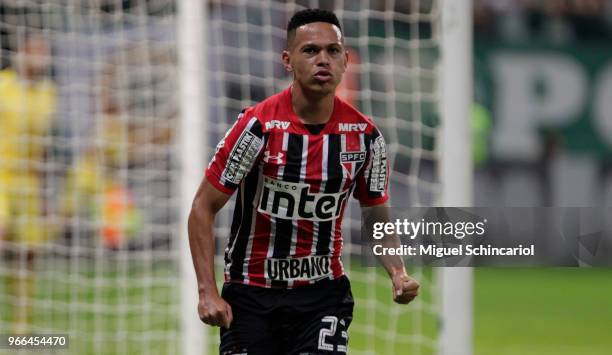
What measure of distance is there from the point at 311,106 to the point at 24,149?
150 inches

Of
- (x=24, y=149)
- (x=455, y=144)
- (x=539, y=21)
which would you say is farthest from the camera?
(x=539, y=21)

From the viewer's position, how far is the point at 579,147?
1417 centimetres

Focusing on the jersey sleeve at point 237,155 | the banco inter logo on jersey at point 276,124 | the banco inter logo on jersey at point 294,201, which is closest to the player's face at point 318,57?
the banco inter logo on jersey at point 276,124

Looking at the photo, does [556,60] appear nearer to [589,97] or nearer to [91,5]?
[589,97]

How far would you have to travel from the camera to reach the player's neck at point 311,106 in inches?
176

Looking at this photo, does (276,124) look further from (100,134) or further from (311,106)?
(100,134)

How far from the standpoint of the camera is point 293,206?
4.51 meters

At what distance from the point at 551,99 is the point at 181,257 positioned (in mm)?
8266

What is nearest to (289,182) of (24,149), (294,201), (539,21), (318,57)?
(294,201)

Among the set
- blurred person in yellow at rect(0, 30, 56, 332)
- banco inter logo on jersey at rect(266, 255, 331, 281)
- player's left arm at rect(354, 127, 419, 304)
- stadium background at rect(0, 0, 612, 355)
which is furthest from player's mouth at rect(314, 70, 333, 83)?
blurred person in yellow at rect(0, 30, 56, 332)

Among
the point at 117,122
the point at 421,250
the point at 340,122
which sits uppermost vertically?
the point at 117,122

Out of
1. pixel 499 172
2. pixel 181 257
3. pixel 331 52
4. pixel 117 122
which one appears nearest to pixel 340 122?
pixel 331 52

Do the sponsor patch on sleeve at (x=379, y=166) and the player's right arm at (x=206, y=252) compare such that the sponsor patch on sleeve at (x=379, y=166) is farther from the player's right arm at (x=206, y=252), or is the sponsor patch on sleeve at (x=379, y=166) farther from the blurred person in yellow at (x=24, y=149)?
the blurred person in yellow at (x=24, y=149)

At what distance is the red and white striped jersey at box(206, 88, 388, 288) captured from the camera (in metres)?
4.43
